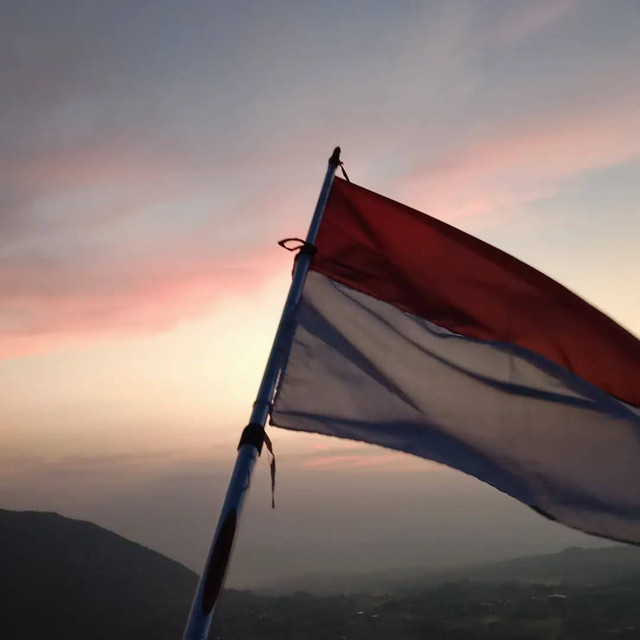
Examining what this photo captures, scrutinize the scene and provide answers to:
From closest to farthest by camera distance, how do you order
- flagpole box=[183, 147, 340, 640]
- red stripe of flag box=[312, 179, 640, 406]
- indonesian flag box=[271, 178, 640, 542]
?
1. flagpole box=[183, 147, 340, 640]
2. indonesian flag box=[271, 178, 640, 542]
3. red stripe of flag box=[312, 179, 640, 406]

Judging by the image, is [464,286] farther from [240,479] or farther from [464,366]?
[240,479]

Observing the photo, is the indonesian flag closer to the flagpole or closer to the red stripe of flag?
the red stripe of flag

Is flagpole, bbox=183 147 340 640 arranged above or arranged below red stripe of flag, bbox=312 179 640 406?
below

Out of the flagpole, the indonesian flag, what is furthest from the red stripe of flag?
the flagpole

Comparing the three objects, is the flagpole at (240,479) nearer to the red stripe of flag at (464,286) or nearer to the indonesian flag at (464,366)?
the indonesian flag at (464,366)

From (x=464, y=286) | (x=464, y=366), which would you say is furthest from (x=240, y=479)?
(x=464, y=286)

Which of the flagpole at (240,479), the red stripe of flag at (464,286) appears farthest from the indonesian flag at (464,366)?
the flagpole at (240,479)

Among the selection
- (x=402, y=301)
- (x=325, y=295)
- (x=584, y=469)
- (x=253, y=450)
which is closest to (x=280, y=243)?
(x=325, y=295)
